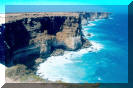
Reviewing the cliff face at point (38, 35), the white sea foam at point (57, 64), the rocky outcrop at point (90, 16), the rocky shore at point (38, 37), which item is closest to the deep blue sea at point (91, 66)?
the white sea foam at point (57, 64)

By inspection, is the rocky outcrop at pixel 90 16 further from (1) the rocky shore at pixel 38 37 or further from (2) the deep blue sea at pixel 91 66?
(1) the rocky shore at pixel 38 37

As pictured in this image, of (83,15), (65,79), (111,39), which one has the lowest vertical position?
(65,79)

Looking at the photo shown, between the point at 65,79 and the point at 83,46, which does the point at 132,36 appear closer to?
the point at 83,46

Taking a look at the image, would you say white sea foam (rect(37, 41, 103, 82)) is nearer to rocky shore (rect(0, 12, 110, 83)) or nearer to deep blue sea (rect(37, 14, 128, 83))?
deep blue sea (rect(37, 14, 128, 83))

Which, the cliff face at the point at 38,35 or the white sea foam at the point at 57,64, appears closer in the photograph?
the white sea foam at the point at 57,64

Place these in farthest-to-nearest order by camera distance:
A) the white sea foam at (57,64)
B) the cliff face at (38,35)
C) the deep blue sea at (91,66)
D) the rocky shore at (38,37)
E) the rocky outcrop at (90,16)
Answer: the rocky outcrop at (90,16) → the cliff face at (38,35) → the rocky shore at (38,37) → the white sea foam at (57,64) → the deep blue sea at (91,66)

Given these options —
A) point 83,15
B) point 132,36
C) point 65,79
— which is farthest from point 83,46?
point 83,15

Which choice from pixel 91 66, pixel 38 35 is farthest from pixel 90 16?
pixel 91 66

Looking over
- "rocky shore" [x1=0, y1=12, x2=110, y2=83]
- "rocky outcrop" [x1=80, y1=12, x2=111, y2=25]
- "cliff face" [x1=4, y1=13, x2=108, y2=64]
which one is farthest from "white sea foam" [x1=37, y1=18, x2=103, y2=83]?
"rocky outcrop" [x1=80, y1=12, x2=111, y2=25]

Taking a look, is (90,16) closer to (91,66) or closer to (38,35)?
(38,35)
